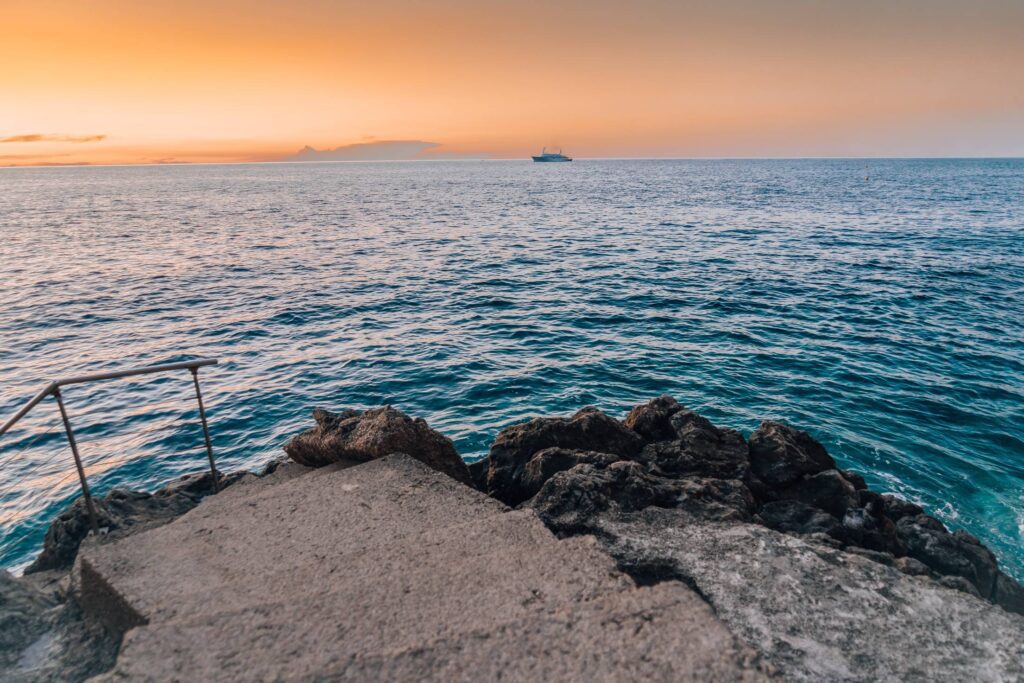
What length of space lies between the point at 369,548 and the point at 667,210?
2350 inches

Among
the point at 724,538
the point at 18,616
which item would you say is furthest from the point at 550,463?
the point at 18,616

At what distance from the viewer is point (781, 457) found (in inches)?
310

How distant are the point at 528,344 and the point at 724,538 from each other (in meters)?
13.3

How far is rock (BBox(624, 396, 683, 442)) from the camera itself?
29.3 feet

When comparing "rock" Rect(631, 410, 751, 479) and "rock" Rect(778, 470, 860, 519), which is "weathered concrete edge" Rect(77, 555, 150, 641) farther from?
"rock" Rect(778, 470, 860, 519)

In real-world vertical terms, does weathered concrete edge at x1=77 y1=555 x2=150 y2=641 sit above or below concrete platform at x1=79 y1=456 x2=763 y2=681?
below

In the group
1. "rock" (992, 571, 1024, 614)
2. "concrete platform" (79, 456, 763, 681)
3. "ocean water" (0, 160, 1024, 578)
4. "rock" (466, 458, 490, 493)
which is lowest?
"ocean water" (0, 160, 1024, 578)

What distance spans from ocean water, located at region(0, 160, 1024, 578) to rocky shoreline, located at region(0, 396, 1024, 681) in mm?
3828

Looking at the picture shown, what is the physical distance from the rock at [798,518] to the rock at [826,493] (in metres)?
0.26

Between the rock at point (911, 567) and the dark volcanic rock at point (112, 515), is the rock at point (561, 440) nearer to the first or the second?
the rock at point (911, 567)

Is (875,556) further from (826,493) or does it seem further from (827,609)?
(827,609)

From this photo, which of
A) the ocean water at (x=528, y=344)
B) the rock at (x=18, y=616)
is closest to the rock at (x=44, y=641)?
the rock at (x=18, y=616)

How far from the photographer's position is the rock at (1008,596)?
6.51 meters

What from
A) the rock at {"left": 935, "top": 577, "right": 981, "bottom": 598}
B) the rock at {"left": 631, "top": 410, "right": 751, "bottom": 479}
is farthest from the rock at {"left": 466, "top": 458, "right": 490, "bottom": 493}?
the rock at {"left": 935, "top": 577, "right": 981, "bottom": 598}
